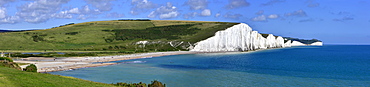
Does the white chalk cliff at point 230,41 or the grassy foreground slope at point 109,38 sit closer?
the white chalk cliff at point 230,41

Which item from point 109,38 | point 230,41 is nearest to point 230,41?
point 230,41

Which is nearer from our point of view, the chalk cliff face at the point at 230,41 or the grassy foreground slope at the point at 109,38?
the chalk cliff face at the point at 230,41

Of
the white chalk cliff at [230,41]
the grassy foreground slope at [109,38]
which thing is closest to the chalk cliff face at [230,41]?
the white chalk cliff at [230,41]

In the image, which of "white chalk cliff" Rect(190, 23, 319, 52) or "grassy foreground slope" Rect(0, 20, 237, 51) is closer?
"white chalk cliff" Rect(190, 23, 319, 52)

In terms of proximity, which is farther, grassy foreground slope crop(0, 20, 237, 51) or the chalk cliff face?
grassy foreground slope crop(0, 20, 237, 51)

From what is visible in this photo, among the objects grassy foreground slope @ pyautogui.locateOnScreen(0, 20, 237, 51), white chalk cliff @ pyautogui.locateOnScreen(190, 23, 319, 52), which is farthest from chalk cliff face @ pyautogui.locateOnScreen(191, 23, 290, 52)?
grassy foreground slope @ pyautogui.locateOnScreen(0, 20, 237, 51)

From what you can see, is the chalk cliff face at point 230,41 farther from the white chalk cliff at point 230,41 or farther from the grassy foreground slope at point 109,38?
the grassy foreground slope at point 109,38

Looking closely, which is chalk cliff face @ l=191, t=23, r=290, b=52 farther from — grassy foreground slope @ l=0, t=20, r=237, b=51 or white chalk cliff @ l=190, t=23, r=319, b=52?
grassy foreground slope @ l=0, t=20, r=237, b=51

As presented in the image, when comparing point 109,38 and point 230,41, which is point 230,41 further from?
point 109,38
